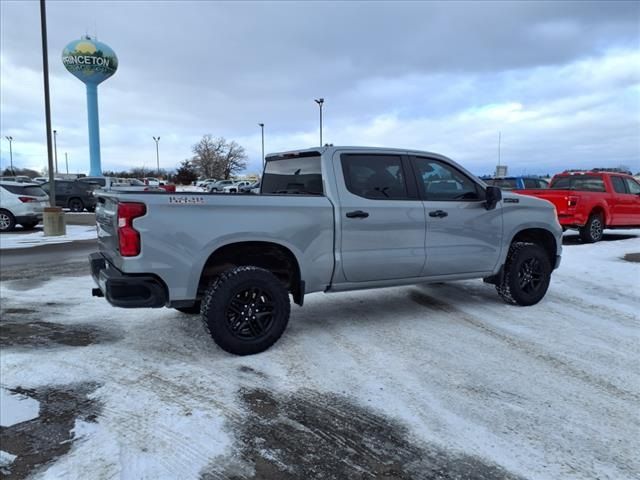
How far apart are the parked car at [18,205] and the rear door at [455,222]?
14754 mm

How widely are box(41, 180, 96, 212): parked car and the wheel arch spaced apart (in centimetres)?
2272

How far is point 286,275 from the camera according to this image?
4.88 meters

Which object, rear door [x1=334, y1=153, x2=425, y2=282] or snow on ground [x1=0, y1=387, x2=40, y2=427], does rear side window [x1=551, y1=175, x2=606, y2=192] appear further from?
snow on ground [x1=0, y1=387, x2=40, y2=427]

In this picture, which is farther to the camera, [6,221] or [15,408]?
[6,221]

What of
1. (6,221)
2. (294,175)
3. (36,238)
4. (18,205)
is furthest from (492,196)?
(6,221)

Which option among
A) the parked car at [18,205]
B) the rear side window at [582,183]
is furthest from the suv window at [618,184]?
the parked car at [18,205]

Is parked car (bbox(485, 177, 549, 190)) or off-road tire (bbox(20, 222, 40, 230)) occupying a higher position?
parked car (bbox(485, 177, 549, 190))

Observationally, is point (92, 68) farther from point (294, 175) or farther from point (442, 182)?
point (442, 182)

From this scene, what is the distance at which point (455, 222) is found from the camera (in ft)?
17.4

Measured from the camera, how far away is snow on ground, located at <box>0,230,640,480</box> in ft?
9.29

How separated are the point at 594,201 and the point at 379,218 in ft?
29.9

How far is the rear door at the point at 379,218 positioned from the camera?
4730 millimetres

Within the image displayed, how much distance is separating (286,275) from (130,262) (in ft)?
5.15

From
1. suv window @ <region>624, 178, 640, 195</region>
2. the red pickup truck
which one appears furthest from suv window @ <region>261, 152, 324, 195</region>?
suv window @ <region>624, 178, 640, 195</region>
